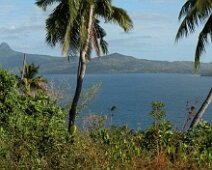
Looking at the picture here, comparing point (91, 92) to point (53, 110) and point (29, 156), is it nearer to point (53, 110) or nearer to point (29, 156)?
point (53, 110)

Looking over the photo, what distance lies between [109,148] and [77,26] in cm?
1943

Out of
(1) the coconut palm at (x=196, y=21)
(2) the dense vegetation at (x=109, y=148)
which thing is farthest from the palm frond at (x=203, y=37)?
(2) the dense vegetation at (x=109, y=148)

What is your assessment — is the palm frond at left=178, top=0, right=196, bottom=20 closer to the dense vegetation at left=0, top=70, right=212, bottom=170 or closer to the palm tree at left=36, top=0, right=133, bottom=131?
the palm tree at left=36, top=0, right=133, bottom=131

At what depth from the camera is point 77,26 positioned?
2664 centimetres

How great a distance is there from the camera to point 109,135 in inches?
340

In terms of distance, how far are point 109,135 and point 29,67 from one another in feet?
104

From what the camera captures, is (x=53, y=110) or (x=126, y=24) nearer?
(x=53, y=110)

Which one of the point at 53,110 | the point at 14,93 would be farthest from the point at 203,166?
the point at 14,93

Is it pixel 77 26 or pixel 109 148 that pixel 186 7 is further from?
pixel 109 148

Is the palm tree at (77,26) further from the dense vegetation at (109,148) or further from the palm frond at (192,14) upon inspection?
the dense vegetation at (109,148)

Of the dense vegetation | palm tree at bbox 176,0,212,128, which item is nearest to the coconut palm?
palm tree at bbox 176,0,212,128

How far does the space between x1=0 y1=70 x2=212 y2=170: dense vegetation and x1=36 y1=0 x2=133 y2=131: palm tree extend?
52.1 feet

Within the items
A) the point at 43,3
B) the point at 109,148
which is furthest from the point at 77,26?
the point at 109,148

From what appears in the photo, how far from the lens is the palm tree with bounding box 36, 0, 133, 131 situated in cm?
2561
